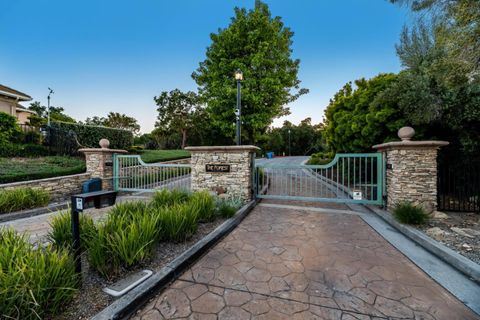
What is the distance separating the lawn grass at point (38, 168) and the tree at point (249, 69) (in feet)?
20.1

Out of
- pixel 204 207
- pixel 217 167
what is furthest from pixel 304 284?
pixel 217 167

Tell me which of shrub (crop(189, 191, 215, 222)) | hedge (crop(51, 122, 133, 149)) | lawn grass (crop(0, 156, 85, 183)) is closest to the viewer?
shrub (crop(189, 191, 215, 222))

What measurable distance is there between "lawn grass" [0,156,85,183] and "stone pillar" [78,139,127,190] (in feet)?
1.64

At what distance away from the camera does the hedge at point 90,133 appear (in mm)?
8461

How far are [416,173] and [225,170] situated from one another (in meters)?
4.64

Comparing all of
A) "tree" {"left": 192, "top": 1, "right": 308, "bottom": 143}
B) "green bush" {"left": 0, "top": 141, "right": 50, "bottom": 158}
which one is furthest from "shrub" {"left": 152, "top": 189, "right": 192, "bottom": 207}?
"green bush" {"left": 0, "top": 141, "right": 50, "bottom": 158}

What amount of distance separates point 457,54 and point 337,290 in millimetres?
4651

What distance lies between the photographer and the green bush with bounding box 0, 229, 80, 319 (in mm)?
1518

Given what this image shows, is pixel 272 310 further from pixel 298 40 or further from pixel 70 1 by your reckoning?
pixel 298 40

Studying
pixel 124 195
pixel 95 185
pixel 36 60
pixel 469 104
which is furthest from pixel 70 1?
pixel 469 104

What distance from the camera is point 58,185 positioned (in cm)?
604

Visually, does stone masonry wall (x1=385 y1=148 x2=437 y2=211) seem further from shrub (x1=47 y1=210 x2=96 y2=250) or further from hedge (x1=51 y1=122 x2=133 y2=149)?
hedge (x1=51 y1=122 x2=133 y2=149)

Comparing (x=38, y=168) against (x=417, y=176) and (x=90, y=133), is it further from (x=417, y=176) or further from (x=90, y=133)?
(x=417, y=176)

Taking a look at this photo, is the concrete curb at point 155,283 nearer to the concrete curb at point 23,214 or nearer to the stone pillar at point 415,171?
the concrete curb at point 23,214
